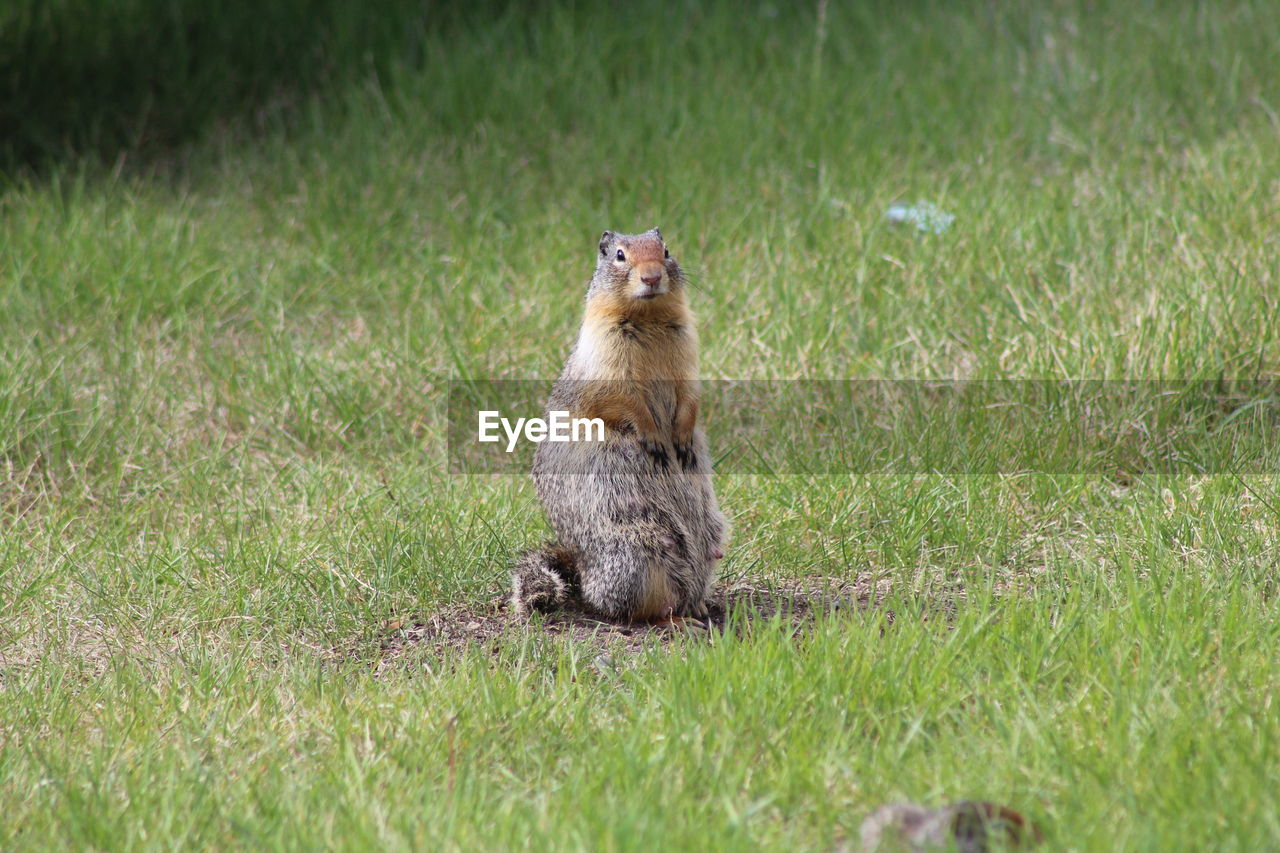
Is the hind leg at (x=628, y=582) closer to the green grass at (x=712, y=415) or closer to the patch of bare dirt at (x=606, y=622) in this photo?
the patch of bare dirt at (x=606, y=622)

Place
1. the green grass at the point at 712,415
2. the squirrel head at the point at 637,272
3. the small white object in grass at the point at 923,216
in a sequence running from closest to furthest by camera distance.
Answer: the green grass at the point at 712,415
the squirrel head at the point at 637,272
the small white object in grass at the point at 923,216

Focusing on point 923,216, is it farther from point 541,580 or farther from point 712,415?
point 541,580

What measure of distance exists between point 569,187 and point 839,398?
228 centimetres

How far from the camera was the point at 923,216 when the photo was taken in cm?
649

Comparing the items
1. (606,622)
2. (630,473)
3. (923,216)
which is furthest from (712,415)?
(606,622)

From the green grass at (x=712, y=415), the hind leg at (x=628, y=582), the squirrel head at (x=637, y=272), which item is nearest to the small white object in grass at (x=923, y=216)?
the green grass at (x=712, y=415)

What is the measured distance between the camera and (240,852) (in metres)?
2.94

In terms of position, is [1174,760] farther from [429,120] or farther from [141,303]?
[429,120]

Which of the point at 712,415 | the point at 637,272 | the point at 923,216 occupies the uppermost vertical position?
the point at 923,216

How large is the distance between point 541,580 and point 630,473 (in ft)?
1.43

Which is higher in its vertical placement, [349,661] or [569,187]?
[569,187]

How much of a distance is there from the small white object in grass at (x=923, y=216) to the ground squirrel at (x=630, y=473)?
2426 mm

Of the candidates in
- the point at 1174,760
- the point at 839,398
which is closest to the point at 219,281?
the point at 839,398

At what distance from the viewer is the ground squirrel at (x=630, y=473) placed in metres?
4.17
